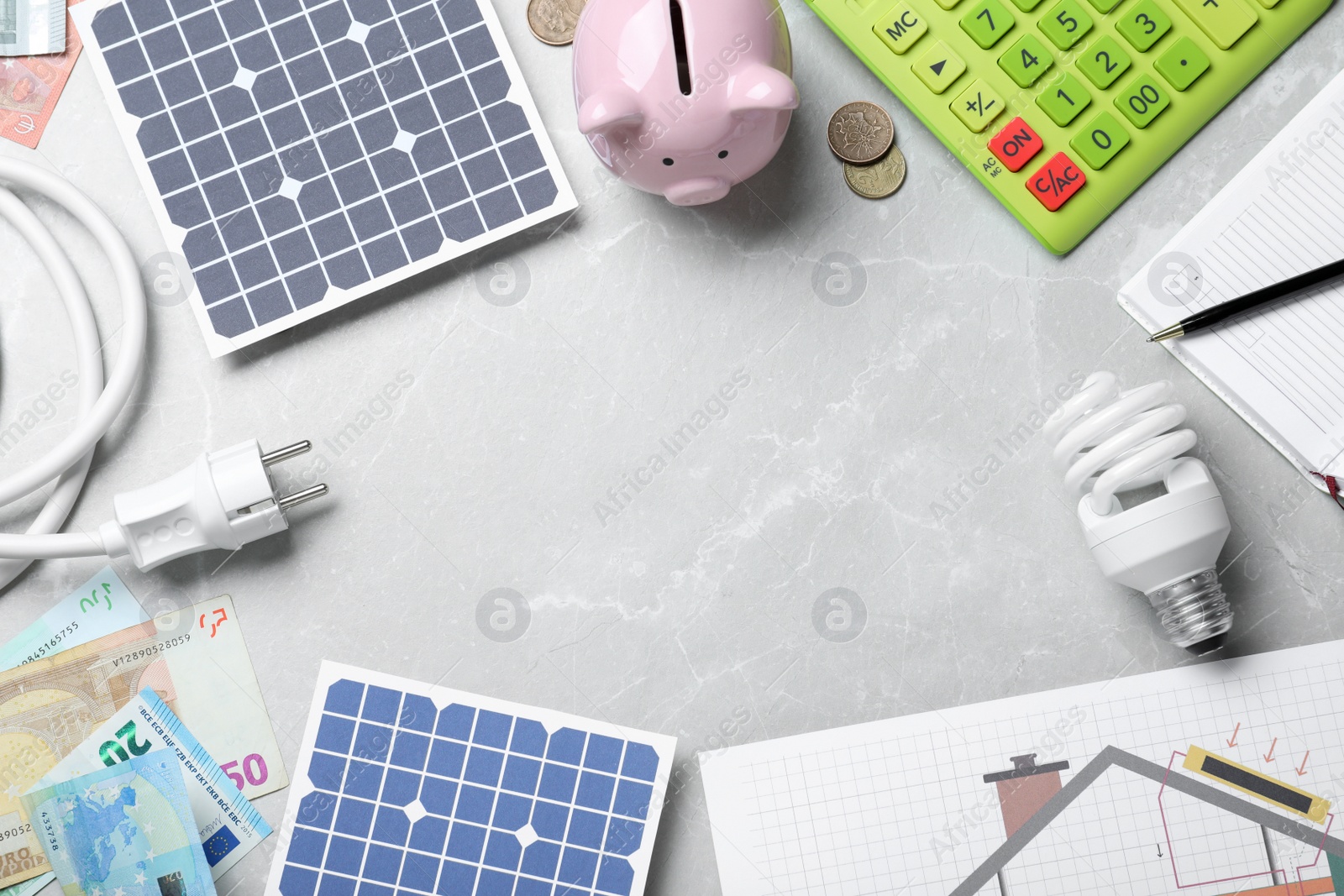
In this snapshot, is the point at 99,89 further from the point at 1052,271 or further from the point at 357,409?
the point at 1052,271

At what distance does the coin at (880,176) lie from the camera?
0.82m

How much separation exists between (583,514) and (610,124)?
0.32 metres

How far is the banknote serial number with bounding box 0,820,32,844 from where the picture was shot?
793 mm

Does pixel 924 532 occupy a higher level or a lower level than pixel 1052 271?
lower

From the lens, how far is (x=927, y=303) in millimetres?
819

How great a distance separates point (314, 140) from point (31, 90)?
0.26 meters

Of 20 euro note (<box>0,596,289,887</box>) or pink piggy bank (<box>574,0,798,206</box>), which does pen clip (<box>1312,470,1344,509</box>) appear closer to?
pink piggy bank (<box>574,0,798,206</box>)

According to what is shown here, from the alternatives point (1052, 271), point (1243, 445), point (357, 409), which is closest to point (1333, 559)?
point (1243, 445)

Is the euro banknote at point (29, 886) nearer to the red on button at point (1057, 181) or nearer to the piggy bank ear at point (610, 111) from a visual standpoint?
the piggy bank ear at point (610, 111)

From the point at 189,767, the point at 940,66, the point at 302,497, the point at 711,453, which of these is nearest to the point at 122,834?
the point at 189,767

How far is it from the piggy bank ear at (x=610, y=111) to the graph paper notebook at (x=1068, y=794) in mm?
492

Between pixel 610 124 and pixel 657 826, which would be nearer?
pixel 610 124

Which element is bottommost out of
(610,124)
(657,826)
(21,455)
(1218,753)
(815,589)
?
(21,455)

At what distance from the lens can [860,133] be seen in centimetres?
82
